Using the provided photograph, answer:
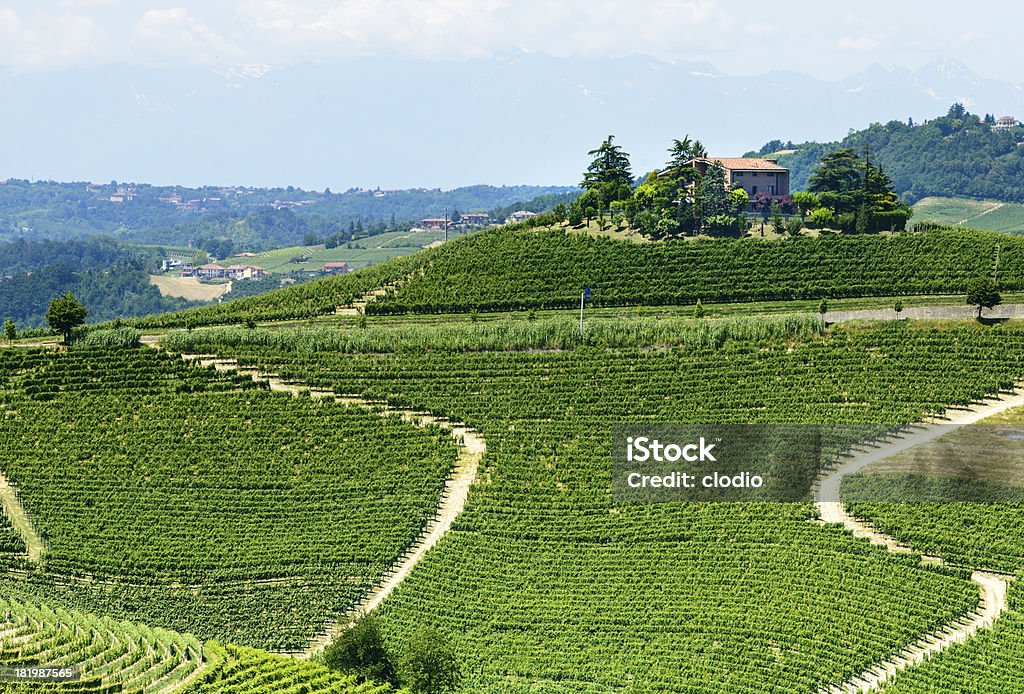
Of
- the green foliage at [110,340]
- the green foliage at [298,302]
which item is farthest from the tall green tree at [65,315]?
the green foliage at [298,302]

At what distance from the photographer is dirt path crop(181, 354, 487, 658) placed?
4347 cm

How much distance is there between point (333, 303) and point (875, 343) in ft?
115

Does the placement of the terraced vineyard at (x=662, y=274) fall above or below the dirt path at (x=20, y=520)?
above

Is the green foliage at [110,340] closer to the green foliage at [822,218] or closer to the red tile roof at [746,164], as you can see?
the green foliage at [822,218]

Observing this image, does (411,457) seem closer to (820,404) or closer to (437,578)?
(437,578)

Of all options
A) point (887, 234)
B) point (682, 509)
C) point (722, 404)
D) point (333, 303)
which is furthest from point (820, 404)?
point (333, 303)

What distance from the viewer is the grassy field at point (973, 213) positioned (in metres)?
174

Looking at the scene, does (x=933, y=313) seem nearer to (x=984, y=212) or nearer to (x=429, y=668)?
(x=429, y=668)

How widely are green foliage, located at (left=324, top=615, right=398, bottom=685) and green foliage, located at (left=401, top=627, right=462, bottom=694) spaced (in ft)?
2.57

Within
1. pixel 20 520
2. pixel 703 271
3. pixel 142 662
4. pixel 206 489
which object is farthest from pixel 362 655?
pixel 703 271

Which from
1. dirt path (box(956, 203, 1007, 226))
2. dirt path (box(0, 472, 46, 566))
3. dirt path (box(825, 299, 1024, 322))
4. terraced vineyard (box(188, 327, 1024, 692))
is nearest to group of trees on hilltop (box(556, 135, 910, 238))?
dirt path (box(825, 299, 1024, 322))

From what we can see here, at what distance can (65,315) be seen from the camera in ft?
213

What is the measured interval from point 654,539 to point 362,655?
14.8 m

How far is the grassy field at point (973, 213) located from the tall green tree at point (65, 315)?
134147 mm
